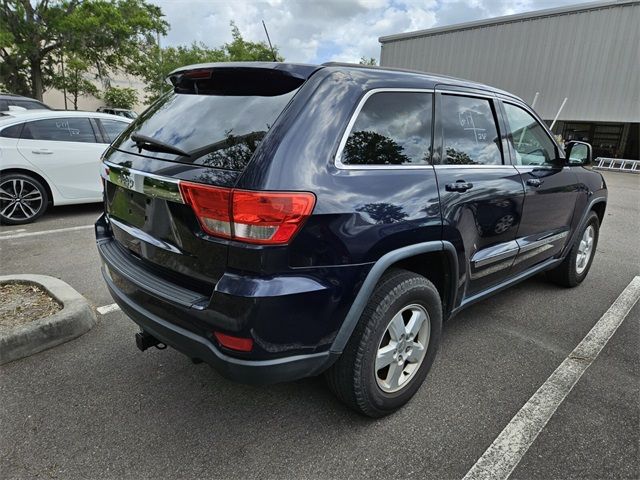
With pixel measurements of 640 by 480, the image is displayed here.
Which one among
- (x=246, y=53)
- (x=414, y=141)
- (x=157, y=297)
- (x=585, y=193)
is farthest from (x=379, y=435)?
(x=246, y=53)

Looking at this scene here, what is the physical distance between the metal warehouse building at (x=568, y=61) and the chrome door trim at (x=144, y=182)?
22633mm

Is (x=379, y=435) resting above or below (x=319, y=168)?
below

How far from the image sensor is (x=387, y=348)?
2.24 meters

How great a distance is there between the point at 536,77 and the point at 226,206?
23779mm

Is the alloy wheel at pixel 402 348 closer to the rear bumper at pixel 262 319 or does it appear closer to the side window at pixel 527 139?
the rear bumper at pixel 262 319

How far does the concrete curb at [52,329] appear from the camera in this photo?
2709 millimetres

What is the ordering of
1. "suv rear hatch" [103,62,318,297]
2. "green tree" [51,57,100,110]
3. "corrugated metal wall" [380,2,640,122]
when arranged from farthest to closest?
"green tree" [51,57,100,110] < "corrugated metal wall" [380,2,640,122] < "suv rear hatch" [103,62,318,297]

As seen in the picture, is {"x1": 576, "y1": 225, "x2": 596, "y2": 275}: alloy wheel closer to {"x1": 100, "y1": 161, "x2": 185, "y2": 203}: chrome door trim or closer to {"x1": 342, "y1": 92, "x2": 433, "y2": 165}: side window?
{"x1": 342, "y1": 92, "x2": 433, "y2": 165}: side window

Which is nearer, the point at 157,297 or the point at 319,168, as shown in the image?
the point at 319,168

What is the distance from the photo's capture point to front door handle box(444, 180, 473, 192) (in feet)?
7.86

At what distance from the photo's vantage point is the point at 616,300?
411 cm

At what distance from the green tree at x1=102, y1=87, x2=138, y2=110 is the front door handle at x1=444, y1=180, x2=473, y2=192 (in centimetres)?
3566

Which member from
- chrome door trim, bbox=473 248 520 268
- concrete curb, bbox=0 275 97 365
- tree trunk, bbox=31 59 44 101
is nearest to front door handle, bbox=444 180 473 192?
chrome door trim, bbox=473 248 520 268

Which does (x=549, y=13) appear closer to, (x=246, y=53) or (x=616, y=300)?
(x=246, y=53)
